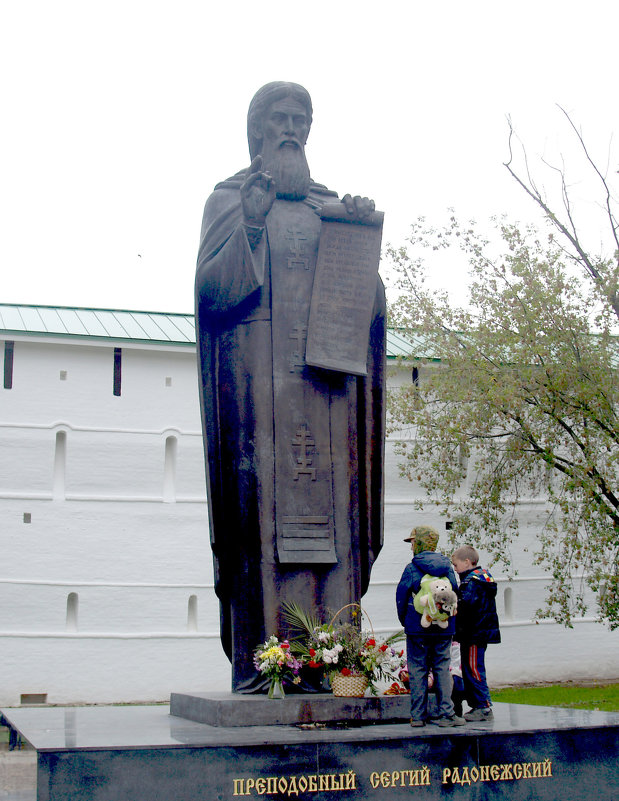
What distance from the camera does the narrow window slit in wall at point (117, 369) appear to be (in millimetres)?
19953

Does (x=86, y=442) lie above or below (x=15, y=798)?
above

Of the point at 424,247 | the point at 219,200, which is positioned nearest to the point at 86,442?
the point at 424,247

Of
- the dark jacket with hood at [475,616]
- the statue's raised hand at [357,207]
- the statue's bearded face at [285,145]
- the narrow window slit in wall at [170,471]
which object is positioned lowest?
the dark jacket with hood at [475,616]

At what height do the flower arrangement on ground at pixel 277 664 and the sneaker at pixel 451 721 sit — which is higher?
the flower arrangement on ground at pixel 277 664

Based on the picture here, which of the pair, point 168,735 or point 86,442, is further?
point 86,442

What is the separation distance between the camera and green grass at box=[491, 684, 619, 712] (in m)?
16.5

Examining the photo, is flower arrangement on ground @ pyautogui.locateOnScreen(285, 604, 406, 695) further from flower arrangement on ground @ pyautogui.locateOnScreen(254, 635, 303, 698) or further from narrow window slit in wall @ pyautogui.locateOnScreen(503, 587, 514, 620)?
narrow window slit in wall @ pyautogui.locateOnScreen(503, 587, 514, 620)

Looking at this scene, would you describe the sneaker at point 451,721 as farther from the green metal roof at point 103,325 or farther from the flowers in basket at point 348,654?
the green metal roof at point 103,325

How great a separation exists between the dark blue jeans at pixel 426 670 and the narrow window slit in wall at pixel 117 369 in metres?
15.7

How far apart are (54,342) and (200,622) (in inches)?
239

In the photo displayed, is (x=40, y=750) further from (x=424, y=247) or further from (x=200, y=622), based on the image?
(x=200, y=622)

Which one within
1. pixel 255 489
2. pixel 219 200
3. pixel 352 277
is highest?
pixel 219 200

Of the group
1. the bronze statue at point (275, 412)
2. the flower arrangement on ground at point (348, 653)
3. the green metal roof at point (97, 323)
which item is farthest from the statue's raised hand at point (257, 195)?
the green metal roof at point (97, 323)

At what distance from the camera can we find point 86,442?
64.1 feet
